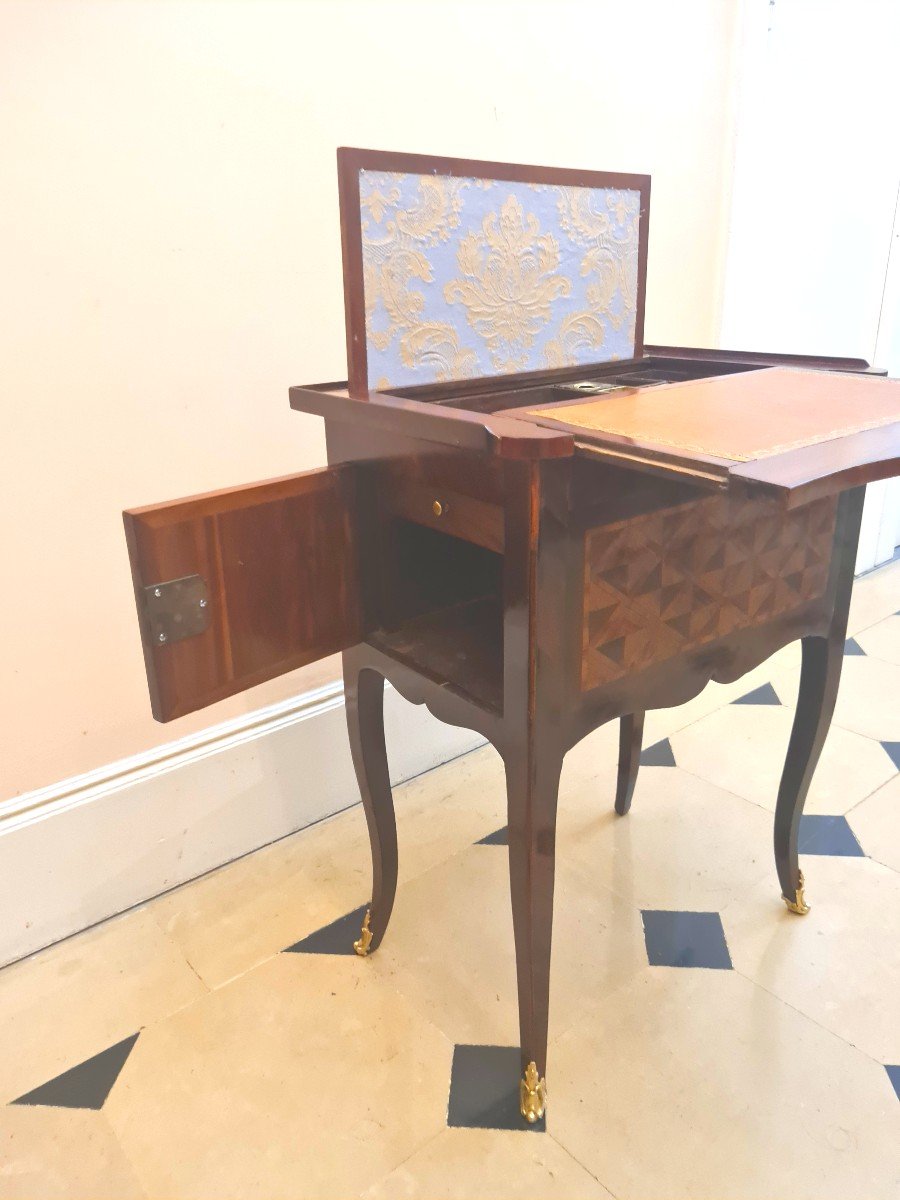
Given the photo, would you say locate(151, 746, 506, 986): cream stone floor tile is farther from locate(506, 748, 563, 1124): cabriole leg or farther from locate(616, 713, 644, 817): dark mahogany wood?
locate(506, 748, 563, 1124): cabriole leg

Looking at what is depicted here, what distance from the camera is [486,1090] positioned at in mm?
1200

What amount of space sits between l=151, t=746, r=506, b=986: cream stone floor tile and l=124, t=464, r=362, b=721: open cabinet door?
0.63m

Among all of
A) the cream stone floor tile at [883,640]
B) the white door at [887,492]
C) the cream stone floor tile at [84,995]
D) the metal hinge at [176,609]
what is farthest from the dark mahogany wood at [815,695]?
the white door at [887,492]

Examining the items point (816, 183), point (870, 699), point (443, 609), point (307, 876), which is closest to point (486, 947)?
point (307, 876)

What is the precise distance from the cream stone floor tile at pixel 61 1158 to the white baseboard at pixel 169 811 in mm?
338

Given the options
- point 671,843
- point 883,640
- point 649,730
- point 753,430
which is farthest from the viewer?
point 883,640

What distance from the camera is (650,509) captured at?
0.99 metres

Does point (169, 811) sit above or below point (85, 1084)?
above

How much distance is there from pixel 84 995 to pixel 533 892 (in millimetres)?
775

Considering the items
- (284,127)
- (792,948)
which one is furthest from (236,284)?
(792,948)

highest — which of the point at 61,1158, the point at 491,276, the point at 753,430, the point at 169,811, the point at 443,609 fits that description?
the point at 491,276

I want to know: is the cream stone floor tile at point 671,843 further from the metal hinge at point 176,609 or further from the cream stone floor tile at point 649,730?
the metal hinge at point 176,609

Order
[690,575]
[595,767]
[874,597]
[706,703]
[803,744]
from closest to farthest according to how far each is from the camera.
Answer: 1. [690,575]
2. [803,744]
3. [595,767]
4. [706,703]
5. [874,597]

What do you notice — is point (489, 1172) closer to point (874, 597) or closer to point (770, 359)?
point (770, 359)
